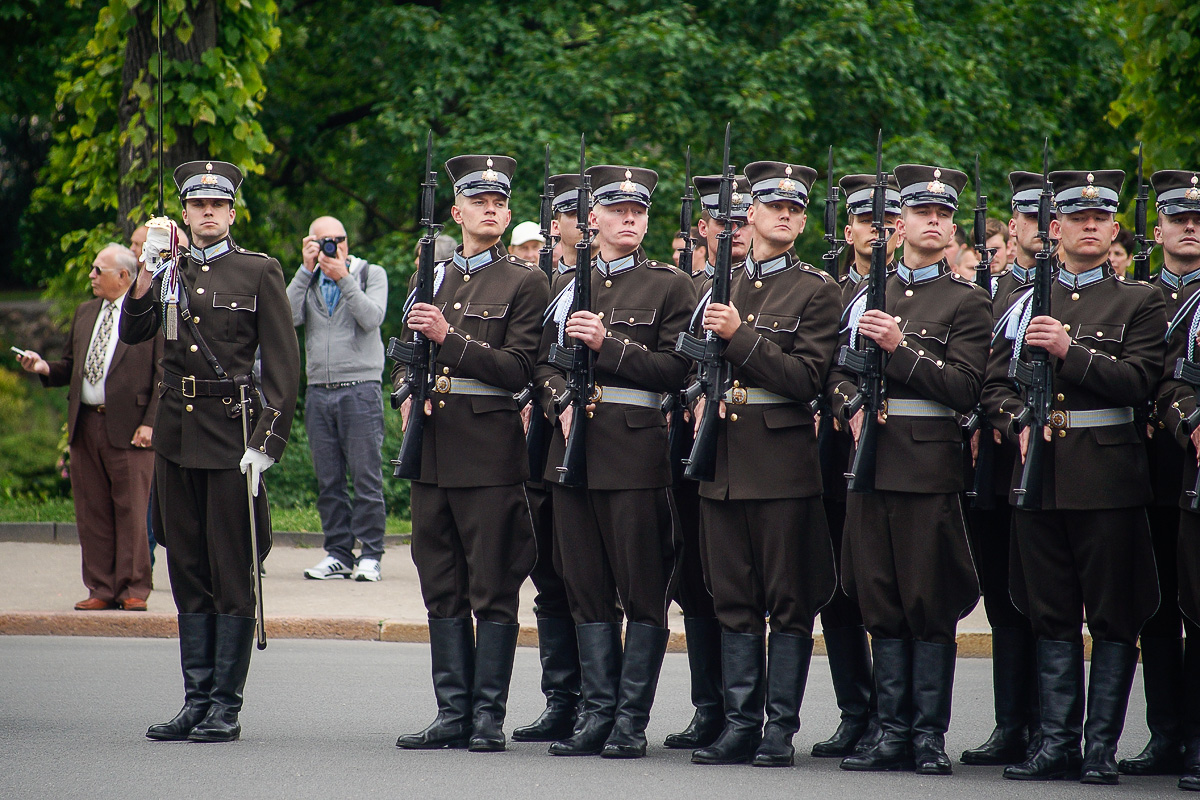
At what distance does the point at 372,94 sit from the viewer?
58.6 ft

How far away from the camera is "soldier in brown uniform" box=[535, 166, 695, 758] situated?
6.18 m

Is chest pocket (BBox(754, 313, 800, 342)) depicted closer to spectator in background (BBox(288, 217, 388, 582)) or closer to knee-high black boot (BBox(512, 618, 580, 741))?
knee-high black boot (BBox(512, 618, 580, 741))

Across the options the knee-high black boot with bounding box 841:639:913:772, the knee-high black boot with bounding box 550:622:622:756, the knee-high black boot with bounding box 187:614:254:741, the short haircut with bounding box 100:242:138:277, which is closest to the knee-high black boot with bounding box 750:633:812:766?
the knee-high black boot with bounding box 841:639:913:772

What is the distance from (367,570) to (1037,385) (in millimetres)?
5943

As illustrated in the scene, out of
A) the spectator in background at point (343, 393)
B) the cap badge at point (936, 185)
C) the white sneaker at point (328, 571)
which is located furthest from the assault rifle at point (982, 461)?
the white sneaker at point (328, 571)

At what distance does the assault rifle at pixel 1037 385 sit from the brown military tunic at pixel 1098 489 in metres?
0.06

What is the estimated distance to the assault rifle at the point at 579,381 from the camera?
6.23 m

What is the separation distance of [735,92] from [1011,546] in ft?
31.9

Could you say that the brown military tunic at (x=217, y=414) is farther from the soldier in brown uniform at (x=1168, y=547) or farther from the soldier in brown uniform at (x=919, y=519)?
the soldier in brown uniform at (x=1168, y=547)

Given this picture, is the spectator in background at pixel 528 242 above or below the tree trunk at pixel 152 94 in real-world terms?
below

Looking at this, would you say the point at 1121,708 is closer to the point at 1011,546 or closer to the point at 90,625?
the point at 1011,546

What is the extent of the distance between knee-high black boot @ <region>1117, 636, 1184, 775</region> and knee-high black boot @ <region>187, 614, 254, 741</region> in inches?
142

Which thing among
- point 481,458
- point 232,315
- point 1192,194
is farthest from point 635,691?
point 1192,194

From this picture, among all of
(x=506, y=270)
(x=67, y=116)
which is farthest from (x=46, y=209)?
(x=506, y=270)
